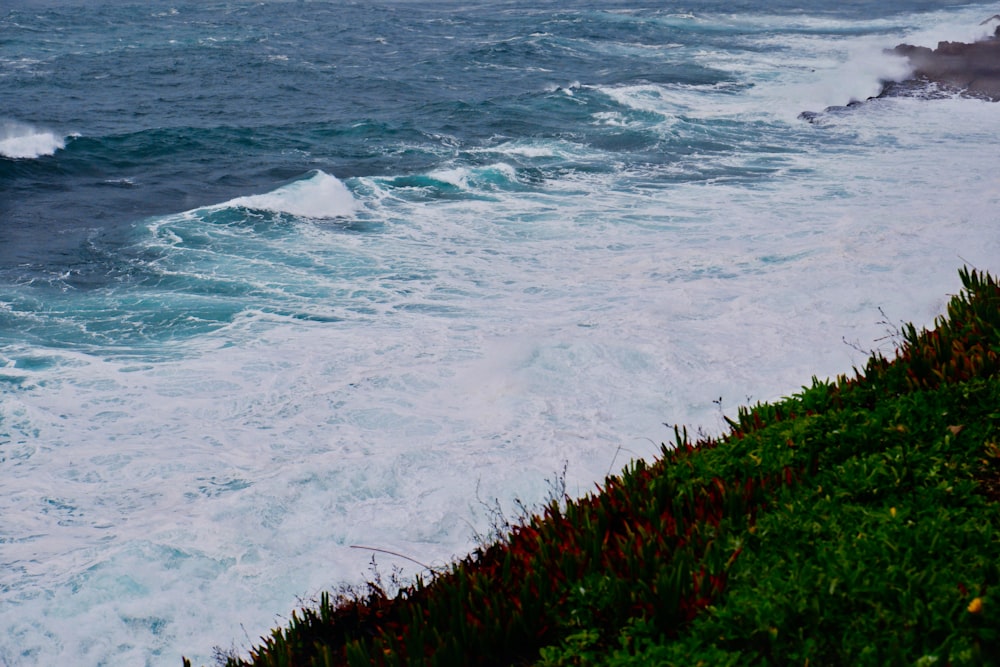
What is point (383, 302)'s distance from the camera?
493 inches

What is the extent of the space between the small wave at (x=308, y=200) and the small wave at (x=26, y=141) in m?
8.40

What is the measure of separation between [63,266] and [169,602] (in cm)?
1068

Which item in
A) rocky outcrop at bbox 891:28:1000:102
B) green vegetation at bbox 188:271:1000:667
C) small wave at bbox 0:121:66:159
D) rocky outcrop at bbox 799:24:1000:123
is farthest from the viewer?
rocky outcrop at bbox 891:28:1000:102

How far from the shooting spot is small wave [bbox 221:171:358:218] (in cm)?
1784

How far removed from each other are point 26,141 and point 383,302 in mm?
16684

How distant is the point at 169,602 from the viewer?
6176mm

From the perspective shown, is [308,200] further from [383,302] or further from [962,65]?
[962,65]

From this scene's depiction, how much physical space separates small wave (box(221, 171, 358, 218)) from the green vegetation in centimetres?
1382

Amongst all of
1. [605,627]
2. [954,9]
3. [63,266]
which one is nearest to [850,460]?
[605,627]

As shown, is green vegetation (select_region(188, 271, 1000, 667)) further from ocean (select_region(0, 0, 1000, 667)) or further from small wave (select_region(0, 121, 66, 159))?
→ small wave (select_region(0, 121, 66, 159))

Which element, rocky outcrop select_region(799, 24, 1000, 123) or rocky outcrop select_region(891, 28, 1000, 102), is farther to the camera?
rocky outcrop select_region(891, 28, 1000, 102)

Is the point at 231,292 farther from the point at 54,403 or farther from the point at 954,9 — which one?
the point at 954,9

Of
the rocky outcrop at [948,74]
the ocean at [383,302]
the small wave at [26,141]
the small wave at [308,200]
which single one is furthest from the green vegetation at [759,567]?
the rocky outcrop at [948,74]

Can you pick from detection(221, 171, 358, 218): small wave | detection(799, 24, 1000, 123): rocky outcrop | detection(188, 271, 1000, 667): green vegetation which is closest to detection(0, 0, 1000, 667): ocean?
detection(221, 171, 358, 218): small wave
